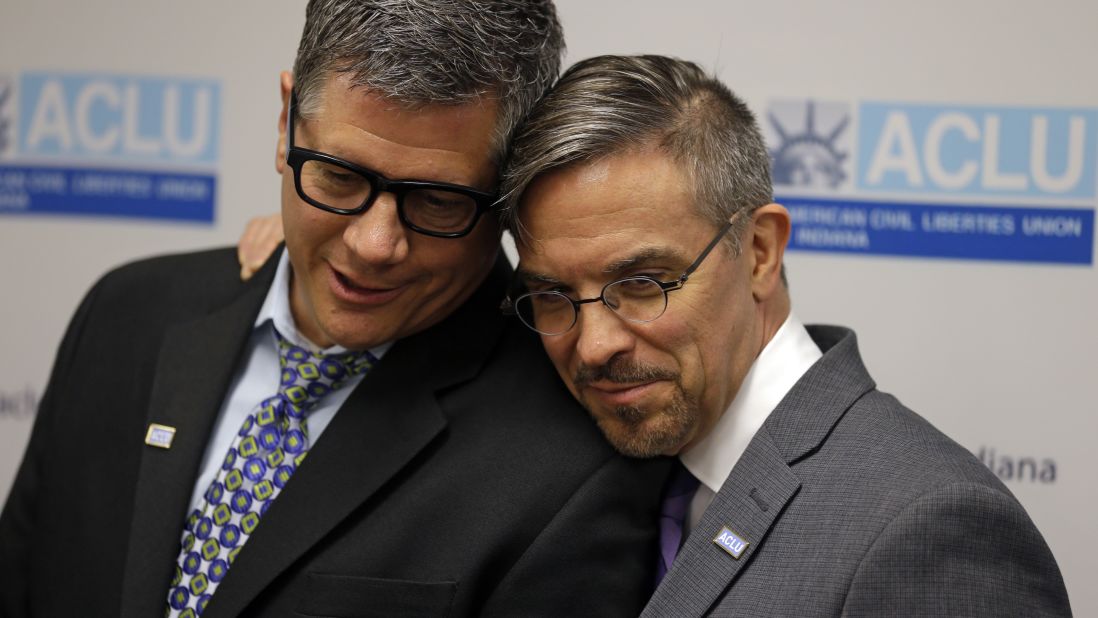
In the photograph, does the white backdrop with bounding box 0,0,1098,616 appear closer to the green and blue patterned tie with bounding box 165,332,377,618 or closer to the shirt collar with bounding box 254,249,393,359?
the shirt collar with bounding box 254,249,393,359

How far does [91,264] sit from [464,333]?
1.58 meters

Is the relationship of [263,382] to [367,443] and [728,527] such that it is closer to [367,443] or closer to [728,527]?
[367,443]

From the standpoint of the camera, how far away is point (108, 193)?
279cm

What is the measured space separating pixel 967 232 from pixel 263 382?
1553mm

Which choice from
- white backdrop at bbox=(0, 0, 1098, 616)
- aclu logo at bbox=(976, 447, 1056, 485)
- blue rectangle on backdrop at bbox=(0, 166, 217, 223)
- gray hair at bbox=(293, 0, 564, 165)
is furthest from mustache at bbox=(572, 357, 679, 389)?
blue rectangle on backdrop at bbox=(0, 166, 217, 223)

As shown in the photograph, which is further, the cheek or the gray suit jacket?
the cheek

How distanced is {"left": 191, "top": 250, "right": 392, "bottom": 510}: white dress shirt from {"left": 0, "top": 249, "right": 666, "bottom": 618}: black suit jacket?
0.11 ft

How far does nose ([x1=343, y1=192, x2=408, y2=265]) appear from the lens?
1.46 meters

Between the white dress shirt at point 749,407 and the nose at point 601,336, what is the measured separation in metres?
0.22

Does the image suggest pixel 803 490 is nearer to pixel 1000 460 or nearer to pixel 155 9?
pixel 1000 460

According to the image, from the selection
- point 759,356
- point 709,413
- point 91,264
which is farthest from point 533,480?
point 91,264

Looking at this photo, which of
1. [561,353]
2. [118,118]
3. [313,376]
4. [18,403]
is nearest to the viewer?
[561,353]

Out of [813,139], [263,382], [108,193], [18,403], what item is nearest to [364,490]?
[263,382]

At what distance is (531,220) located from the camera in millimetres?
1501
